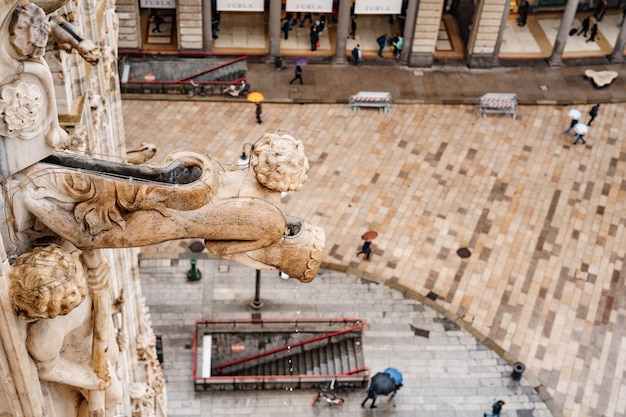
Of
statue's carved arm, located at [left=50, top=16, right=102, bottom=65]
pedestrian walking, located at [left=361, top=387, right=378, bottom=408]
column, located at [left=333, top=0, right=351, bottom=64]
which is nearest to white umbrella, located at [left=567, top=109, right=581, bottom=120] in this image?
column, located at [left=333, top=0, right=351, bottom=64]

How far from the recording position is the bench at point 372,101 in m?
61.5

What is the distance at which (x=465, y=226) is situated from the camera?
52.9 m

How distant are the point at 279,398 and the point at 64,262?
33.0 m

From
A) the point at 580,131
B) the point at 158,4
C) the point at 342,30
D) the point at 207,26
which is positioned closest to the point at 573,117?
the point at 580,131

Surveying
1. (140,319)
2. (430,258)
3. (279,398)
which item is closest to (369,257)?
(430,258)

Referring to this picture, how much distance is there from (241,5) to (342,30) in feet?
27.2

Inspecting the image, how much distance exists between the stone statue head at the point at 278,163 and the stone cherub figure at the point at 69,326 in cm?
232

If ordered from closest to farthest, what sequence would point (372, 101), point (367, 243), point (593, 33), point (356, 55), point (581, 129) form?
point (367, 243) < point (581, 129) < point (372, 101) < point (356, 55) < point (593, 33)

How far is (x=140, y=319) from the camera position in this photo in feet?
90.0

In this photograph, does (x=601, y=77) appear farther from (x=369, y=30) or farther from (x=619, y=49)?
(x=369, y=30)

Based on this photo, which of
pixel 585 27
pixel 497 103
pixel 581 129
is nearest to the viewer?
pixel 581 129

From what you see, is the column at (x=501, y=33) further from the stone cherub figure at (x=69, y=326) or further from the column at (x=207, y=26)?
the stone cherub figure at (x=69, y=326)

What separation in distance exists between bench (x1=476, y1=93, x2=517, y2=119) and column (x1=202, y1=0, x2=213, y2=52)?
21.7 meters

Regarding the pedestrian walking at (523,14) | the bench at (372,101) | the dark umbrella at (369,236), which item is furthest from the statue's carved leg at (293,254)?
the pedestrian walking at (523,14)
